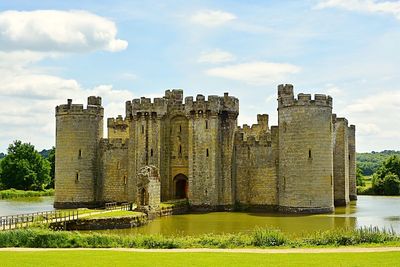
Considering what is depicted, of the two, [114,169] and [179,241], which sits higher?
[114,169]

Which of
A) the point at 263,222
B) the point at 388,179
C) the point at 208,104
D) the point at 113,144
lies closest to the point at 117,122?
the point at 113,144

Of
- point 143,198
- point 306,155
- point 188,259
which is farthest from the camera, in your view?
point 306,155

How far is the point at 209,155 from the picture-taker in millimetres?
40625

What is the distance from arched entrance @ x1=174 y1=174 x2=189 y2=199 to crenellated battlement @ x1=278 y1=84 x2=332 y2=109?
30.5 feet

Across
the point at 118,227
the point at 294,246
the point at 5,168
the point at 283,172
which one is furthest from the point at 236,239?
the point at 5,168

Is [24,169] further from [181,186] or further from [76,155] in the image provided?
[181,186]

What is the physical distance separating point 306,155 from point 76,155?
17493 mm

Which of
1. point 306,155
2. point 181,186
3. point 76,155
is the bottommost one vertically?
point 181,186

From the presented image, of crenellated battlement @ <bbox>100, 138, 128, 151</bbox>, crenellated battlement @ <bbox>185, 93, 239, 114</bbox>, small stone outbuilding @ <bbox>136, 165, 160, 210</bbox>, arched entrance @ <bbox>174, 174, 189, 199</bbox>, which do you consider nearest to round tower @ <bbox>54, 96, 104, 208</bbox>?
crenellated battlement @ <bbox>100, 138, 128, 151</bbox>

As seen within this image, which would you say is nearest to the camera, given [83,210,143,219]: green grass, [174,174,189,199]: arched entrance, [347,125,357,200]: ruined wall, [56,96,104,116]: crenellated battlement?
[83,210,143,219]: green grass

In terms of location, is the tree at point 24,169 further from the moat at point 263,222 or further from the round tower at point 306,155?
the round tower at point 306,155

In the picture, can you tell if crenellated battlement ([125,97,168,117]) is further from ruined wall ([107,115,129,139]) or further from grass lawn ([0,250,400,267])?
grass lawn ([0,250,400,267])

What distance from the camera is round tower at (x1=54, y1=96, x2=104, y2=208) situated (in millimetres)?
43844

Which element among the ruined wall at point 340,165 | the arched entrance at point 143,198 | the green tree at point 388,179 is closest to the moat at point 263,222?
the arched entrance at point 143,198
